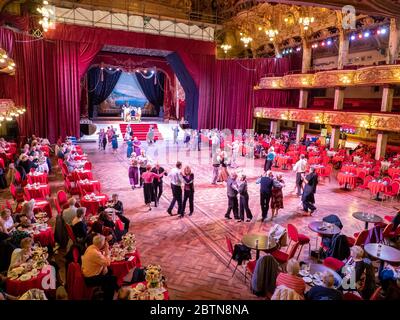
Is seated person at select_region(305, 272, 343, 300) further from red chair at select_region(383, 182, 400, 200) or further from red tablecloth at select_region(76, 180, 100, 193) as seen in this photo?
red chair at select_region(383, 182, 400, 200)

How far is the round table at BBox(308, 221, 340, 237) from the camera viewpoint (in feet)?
19.4

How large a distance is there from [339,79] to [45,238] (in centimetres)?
1594

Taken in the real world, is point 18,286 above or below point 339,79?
below

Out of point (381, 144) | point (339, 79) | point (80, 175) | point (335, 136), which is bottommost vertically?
point (80, 175)

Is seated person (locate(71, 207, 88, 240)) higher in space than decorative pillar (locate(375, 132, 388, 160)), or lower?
lower

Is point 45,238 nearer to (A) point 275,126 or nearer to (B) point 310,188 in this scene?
(B) point 310,188

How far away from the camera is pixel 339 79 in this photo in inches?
659

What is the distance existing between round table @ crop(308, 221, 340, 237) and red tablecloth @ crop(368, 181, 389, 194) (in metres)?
5.13

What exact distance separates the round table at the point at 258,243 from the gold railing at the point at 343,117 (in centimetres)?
1172

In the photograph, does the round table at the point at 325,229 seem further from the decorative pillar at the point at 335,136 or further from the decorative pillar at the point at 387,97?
the decorative pillar at the point at 335,136

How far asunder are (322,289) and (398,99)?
17.2 m

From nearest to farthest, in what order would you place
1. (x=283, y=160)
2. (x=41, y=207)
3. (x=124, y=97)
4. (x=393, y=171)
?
(x=41, y=207) < (x=393, y=171) < (x=283, y=160) < (x=124, y=97)

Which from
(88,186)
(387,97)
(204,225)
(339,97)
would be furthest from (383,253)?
(339,97)

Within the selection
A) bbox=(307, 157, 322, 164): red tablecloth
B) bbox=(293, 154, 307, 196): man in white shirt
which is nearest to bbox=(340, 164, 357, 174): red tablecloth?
bbox=(307, 157, 322, 164): red tablecloth
